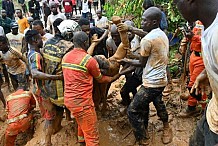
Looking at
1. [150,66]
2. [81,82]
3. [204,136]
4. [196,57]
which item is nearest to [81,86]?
[81,82]

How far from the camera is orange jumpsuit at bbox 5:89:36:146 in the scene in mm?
4340

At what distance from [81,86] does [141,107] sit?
0.85 meters

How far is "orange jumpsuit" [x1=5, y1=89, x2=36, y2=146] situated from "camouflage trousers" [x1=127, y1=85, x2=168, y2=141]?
168 centimetres

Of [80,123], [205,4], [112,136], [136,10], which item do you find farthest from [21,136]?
[205,4]

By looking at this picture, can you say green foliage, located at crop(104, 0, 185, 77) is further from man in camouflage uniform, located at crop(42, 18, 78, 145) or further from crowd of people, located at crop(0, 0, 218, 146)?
man in camouflage uniform, located at crop(42, 18, 78, 145)

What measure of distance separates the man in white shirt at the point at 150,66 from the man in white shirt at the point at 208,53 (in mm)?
1020

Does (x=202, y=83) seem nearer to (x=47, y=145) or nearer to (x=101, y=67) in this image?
(x=101, y=67)

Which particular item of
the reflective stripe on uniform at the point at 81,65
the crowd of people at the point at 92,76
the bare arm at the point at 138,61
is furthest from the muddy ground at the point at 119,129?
the reflective stripe on uniform at the point at 81,65

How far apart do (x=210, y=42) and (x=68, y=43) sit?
265 cm

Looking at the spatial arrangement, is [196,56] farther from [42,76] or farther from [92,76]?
[42,76]

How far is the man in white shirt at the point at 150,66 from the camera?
3.46 metres

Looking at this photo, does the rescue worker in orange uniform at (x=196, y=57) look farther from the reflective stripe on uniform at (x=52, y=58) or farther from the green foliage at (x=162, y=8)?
the green foliage at (x=162, y=8)

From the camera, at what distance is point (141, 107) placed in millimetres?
3770

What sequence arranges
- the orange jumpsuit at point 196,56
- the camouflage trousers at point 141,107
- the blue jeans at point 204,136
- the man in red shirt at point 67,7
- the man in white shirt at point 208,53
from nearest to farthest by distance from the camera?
1. the man in white shirt at point 208,53
2. the blue jeans at point 204,136
3. the camouflage trousers at point 141,107
4. the orange jumpsuit at point 196,56
5. the man in red shirt at point 67,7
